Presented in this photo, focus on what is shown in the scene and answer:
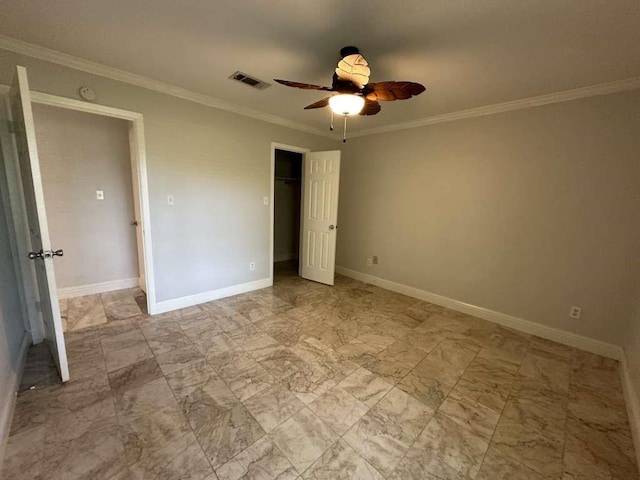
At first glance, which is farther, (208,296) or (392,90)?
(208,296)

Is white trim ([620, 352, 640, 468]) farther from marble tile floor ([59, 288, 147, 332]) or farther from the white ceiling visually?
marble tile floor ([59, 288, 147, 332])

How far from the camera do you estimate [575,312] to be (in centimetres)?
259

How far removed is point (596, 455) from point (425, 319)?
5.45 feet

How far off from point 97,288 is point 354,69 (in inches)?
164

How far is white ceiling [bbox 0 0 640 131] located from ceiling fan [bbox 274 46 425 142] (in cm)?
20

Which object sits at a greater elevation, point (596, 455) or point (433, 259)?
point (433, 259)

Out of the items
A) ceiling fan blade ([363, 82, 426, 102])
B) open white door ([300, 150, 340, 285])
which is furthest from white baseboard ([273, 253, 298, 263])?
ceiling fan blade ([363, 82, 426, 102])

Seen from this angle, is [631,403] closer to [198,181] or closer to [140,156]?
[198,181]

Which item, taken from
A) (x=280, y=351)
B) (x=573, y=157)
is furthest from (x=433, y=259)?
(x=280, y=351)

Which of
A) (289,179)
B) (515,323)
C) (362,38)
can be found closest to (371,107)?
(362,38)

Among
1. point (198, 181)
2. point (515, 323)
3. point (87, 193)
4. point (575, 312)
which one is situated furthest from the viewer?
point (87, 193)

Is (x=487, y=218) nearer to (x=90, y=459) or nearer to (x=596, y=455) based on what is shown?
(x=596, y=455)

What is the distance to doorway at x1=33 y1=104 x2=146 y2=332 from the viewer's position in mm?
3049

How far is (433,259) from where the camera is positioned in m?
3.54
